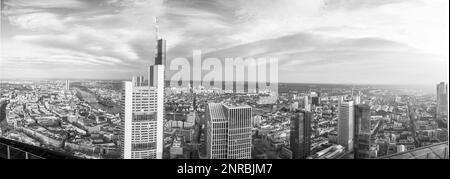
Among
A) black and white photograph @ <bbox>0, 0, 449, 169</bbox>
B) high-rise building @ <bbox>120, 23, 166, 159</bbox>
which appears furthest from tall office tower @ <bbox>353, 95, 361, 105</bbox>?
high-rise building @ <bbox>120, 23, 166, 159</bbox>

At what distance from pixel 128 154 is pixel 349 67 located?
5.84ft

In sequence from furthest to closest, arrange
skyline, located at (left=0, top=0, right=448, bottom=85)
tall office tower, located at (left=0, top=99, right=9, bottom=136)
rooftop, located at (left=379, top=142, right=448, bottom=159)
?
tall office tower, located at (left=0, top=99, right=9, bottom=136) < skyline, located at (left=0, top=0, right=448, bottom=85) < rooftop, located at (left=379, top=142, right=448, bottom=159)

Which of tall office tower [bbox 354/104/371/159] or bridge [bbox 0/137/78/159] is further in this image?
tall office tower [bbox 354/104/371/159]

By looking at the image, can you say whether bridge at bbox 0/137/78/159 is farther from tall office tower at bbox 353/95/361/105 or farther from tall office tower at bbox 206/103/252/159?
tall office tower at bbox 353/95/361/105

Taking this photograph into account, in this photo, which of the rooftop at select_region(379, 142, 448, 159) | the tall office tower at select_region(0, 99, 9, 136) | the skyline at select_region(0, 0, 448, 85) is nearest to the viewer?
the rooftop at select_region(379, 142, 448, 159)

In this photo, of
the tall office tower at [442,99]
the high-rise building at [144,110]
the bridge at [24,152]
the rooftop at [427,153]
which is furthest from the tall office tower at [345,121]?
the bridge at [24,152]

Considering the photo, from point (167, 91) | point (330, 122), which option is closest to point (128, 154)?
point (167, 91)

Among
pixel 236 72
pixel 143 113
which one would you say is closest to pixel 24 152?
pixel 143 113

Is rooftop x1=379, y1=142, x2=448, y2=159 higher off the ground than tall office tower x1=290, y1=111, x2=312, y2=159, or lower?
lower

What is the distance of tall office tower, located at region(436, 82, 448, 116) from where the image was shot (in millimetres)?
2010

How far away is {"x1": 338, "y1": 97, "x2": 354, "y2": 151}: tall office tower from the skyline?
179 mm

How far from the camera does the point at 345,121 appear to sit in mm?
2078

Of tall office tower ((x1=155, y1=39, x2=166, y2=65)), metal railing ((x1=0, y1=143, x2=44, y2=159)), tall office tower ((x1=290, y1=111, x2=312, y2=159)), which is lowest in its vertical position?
metal railing ((x1=0, y1=143, x2=44, y2=159))

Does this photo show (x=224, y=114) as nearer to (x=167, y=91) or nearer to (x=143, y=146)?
(x=167, y=91)
